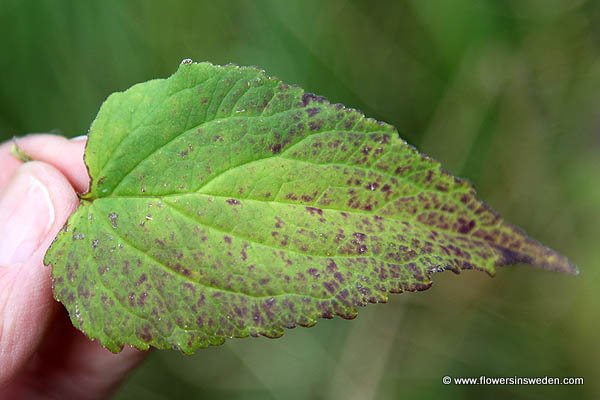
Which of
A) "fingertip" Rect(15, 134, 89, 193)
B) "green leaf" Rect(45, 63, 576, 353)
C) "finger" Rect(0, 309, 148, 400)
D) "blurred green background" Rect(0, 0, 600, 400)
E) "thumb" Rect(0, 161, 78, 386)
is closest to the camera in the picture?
"green leaf" Rect(45, 63, 576, 353)

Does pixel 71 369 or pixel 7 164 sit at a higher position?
pixel 7 164

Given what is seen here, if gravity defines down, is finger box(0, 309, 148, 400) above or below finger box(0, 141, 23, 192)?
below

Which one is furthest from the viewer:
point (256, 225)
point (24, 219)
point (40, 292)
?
point (24, 219)

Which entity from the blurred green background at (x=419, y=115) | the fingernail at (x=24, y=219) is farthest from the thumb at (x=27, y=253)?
the blurred green background at (x=419, y=115)

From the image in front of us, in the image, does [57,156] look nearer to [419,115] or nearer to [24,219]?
[24,219]

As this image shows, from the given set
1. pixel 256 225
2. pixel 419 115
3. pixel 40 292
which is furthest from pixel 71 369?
pixel 419 115

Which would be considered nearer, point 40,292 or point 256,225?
point 256,225

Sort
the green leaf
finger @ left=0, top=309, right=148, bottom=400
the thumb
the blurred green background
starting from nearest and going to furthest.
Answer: the green leaf
the thumb
finger @ left=0, top=309, right=148, bottom=400
the blurred green background

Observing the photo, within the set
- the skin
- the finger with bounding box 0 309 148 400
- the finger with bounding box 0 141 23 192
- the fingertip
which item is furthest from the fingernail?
the finger with bounding box 0 309 148 400

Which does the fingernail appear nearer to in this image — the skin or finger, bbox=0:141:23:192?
the skin
